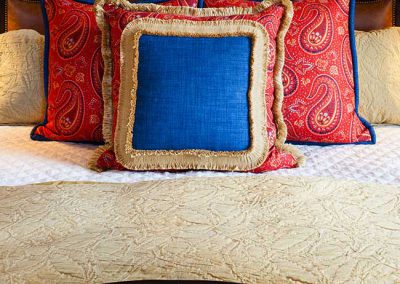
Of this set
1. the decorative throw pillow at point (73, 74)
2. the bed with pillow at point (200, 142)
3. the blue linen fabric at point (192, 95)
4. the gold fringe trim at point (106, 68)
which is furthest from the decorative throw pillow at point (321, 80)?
the gold fringe trim at point (106, 68)

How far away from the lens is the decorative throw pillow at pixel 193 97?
1331 millimetres

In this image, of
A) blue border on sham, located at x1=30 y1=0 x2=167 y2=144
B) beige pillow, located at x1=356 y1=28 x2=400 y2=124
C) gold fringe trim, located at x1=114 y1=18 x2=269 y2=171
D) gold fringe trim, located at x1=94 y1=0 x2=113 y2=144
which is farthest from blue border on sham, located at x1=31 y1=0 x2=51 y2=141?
beige pillow, located at x1=356 y1=28 x2=400 y2=124

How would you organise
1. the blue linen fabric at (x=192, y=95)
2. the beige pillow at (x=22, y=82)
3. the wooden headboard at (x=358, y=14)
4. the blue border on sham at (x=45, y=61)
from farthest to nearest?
1. the wooden headboard at (x=358, y=14)
2. the beige pillow at (x=22, y=82)
3. the blue border on sham at (x=45, y=61)
4. the blue linen fabric at (x=192, y=95)

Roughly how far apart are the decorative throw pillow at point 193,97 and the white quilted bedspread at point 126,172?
0.05 metres

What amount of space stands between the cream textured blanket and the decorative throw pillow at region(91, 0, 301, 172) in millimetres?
147

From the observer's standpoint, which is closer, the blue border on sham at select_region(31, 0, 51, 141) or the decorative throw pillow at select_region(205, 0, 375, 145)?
the decorative throw pillow at select_region(205, 0, 375, 145)

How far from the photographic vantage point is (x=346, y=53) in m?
1.63

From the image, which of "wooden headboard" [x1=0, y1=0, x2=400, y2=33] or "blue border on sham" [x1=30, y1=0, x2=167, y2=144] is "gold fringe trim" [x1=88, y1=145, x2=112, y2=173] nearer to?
"blue border on sham" [x1=30, y1=0, x2=167, y2=144]

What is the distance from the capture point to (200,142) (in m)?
1.33

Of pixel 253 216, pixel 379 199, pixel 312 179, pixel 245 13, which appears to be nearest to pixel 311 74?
pixel 245 13

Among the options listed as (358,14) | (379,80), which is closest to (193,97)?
(379,80)

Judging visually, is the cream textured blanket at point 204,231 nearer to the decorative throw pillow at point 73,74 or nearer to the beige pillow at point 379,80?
the decorative throw pillow at point 73,74

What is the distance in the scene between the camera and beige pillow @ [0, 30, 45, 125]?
181 centimetres

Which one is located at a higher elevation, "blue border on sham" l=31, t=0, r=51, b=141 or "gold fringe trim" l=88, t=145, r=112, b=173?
"blue border on sham" l=31, t=0, r=51, b=141
